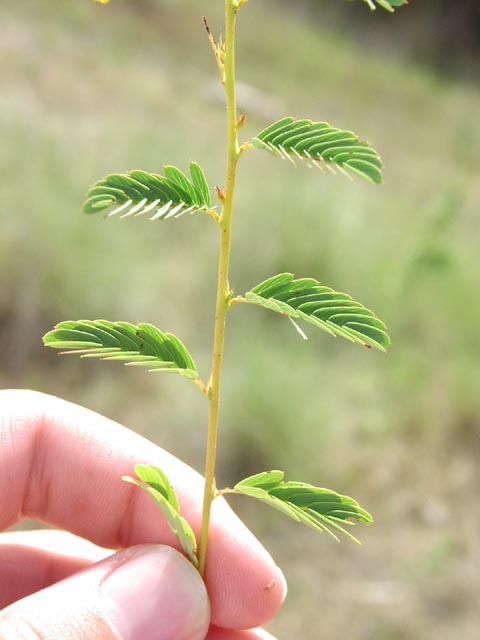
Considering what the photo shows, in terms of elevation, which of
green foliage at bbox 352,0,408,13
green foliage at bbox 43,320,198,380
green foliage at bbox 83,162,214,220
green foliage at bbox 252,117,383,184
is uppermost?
green foliage at bbox 352,0,408,13

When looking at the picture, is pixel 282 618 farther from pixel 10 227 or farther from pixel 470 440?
pixel 10 227

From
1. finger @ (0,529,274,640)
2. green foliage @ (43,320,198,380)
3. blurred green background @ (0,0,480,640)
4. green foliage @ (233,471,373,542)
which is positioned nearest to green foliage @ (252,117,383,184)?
green foliage @ (43,320,198,380)

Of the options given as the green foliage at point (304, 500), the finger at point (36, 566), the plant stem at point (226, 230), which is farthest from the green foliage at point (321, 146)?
the finger at point (36, 566)

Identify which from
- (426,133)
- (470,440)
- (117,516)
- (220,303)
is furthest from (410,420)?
(426,133)

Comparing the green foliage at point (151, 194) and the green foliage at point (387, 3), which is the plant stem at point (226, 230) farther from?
the green foliage at point (387, 3)

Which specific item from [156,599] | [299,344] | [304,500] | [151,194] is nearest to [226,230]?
[151,194]

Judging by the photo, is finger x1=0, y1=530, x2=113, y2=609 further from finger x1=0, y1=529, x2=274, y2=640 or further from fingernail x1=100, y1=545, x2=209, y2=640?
fingernail x1=100, y1=545, x2=209, y2=640

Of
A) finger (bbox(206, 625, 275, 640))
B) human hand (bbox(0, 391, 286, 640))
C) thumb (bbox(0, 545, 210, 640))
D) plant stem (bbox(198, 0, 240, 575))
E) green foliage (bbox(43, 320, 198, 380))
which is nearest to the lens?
plant stem (bbox(198, 0, 240, 575))
